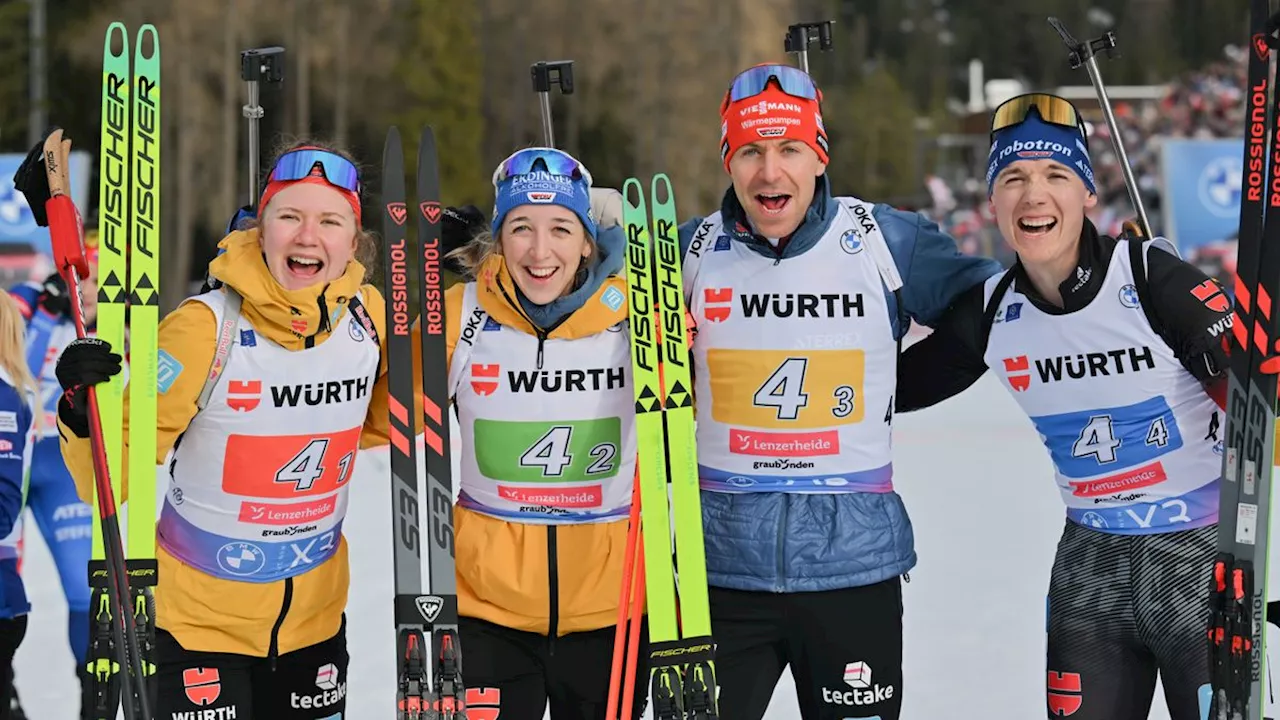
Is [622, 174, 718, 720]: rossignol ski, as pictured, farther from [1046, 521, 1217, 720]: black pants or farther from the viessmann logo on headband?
[1046, 521, 1217, 720]: black pants

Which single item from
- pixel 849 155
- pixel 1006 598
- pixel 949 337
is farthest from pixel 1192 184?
pixel 849 155

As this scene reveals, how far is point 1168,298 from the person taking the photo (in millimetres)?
3176

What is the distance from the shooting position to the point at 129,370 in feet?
10.2

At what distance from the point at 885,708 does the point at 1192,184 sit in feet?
54.1

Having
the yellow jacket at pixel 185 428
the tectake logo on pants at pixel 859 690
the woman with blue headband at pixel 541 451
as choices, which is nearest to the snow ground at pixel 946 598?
the tectake logo on pants at pixel 859 690

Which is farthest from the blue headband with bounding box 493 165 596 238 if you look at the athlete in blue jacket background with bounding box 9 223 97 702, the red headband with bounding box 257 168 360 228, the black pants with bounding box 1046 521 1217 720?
the athlete in blue jacket background with bounding box 9 223 97 702

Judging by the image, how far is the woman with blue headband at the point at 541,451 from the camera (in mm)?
3254

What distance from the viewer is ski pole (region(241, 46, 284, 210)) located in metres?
3.67

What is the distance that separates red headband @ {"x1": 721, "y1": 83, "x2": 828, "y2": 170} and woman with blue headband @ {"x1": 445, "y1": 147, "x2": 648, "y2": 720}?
35cm

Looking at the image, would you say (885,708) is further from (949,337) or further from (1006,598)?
(1006,598)

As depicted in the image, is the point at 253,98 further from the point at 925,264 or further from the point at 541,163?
the point at 925,264

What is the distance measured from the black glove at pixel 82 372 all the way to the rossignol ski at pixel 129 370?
1.5 inches

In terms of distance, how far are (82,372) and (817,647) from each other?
5.01 ft

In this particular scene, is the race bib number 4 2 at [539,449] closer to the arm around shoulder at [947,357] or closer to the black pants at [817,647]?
the black pants at [817,647]
